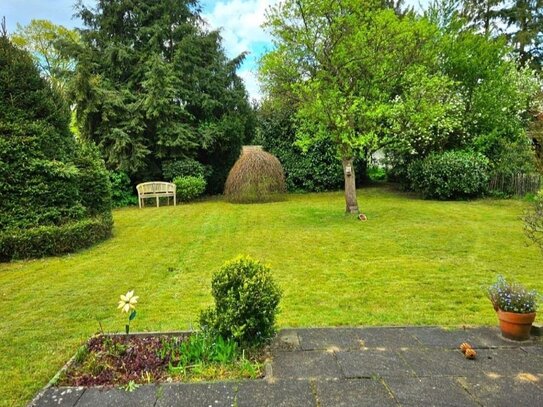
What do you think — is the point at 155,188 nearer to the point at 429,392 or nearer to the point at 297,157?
the point at 297,157

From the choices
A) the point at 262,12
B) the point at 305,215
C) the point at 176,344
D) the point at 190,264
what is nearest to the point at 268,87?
the point at 262,12

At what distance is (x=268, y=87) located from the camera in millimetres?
9820

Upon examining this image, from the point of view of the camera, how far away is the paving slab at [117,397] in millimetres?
2352

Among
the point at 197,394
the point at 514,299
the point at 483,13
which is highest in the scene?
the point at 483,13

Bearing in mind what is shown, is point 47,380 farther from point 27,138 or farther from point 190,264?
point 27,138

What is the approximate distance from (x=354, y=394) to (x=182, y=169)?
44.6 feet

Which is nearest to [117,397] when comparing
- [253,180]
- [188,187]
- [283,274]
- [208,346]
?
[208,346]

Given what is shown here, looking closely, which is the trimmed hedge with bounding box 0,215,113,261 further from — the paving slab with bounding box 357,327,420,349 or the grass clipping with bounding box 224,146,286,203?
the grass clipping with bounding box 224,146,286,203

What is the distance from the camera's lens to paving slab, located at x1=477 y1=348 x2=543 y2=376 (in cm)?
270

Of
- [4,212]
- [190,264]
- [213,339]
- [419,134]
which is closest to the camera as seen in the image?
[213,339]

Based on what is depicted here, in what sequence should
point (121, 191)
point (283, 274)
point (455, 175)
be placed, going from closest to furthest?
point (283, 274) < point (455, 175) < point (121, 191)

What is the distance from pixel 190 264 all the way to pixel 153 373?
139 inches

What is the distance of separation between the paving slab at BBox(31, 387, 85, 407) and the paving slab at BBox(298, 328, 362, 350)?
5.45 feet

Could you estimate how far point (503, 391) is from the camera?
244cm
